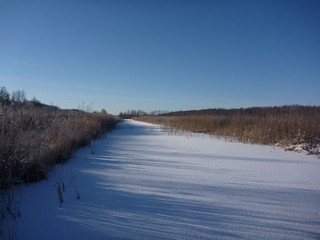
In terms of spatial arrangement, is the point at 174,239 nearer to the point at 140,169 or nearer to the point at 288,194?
the point at 288,194

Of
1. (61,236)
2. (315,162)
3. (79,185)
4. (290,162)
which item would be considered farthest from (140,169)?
(315,162)

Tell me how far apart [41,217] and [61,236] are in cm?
41

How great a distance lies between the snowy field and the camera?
2.09 m

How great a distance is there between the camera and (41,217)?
2.32m

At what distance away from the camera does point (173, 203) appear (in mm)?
2668

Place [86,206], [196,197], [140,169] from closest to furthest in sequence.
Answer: [86,206], [196,197], [140,169]

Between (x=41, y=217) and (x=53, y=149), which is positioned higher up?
(x=53, y=149)

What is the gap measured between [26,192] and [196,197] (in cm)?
170

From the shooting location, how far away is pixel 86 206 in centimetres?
258

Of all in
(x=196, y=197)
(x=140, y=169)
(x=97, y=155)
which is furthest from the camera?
(x=97, y=155)

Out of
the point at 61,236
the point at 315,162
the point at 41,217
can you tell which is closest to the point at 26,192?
the point at 41,217

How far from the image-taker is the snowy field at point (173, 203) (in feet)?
6.84

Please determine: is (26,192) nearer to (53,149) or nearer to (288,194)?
(53,149)

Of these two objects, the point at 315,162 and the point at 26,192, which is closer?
the point at 26,192
